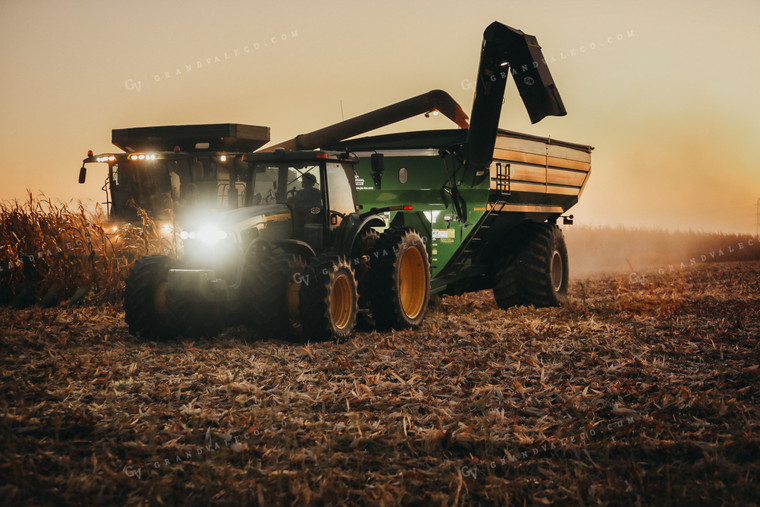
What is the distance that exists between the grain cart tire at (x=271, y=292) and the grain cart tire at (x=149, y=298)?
3.73 feet

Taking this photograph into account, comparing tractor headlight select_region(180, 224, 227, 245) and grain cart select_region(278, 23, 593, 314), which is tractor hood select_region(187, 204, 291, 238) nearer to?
tractor headlight select_region(180, 224, 227, 245)

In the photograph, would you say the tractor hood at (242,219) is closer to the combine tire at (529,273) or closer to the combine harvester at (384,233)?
the combine harvester at (384,233)

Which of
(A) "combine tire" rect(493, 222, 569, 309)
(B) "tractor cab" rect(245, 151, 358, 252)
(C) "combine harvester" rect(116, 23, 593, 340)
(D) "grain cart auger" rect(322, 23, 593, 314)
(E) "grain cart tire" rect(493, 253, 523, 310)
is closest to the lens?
(C) "combine harvester" rect(116, 23, 593, 340)

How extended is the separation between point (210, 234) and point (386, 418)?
12.2 feet

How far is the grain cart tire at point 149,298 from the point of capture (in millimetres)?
8898

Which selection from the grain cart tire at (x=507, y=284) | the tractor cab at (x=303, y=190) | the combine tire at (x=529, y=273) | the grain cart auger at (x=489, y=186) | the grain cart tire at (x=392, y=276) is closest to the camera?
the tractor cab at (x=303, y=190)

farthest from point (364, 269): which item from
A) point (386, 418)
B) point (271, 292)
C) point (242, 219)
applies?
point (386, 418)

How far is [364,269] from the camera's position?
9820 millimetres

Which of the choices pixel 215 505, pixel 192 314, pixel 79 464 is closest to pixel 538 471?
pixel 215 505

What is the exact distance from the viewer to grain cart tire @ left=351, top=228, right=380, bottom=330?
31.7 ft

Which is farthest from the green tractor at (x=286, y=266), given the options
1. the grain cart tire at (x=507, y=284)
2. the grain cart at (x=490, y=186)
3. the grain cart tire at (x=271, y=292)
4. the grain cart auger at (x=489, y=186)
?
the grain cart tire at (x=507, y=284)

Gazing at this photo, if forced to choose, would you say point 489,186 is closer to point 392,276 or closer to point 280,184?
point 392,276

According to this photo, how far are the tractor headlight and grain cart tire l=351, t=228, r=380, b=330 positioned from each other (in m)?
1.85

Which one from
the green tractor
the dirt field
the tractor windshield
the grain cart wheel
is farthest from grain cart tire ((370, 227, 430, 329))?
the tractor windshield
